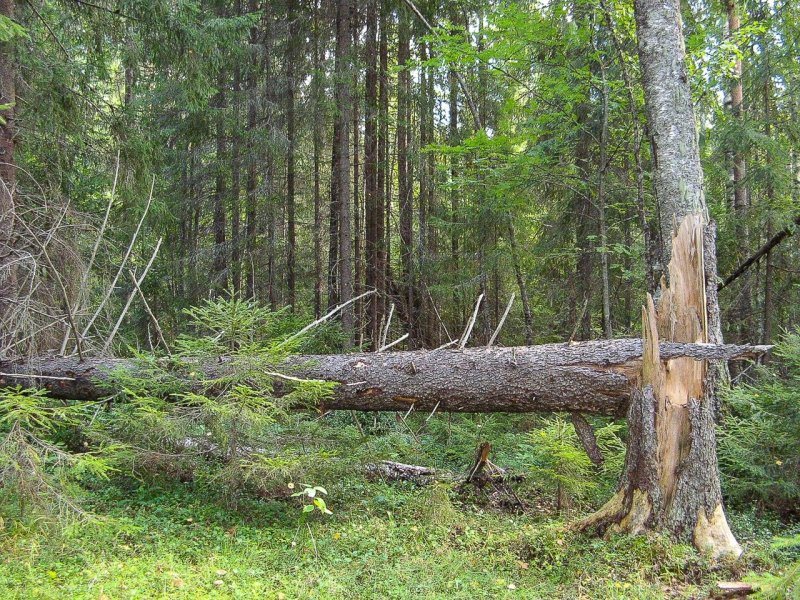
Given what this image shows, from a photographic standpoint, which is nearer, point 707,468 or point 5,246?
Answer: point 707,468

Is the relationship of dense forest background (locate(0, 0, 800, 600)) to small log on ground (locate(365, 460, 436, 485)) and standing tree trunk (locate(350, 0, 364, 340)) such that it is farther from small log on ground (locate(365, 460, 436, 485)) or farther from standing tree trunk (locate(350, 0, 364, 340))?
standing tree trunk (locate(350, 0, 364, 340))

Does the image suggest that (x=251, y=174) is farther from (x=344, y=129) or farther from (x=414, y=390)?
(x=414, y=390)

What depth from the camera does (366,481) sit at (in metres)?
6.16

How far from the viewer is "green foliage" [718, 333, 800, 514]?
521cm

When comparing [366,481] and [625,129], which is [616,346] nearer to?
[366,481]

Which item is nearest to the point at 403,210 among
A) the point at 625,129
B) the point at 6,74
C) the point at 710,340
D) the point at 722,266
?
the point at 625,129

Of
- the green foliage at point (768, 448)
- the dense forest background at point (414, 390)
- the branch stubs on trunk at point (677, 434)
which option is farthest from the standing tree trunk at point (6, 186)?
the green foliage at point (768, 448)

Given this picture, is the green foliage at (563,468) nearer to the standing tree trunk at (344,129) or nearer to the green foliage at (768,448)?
the green foliage at (768,448)

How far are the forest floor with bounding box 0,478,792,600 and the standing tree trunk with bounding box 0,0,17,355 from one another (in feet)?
8.69

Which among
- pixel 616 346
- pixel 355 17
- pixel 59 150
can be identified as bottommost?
pixel 616 346

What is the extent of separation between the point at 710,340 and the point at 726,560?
1.80m

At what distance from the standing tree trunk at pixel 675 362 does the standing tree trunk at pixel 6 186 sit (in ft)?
21.9

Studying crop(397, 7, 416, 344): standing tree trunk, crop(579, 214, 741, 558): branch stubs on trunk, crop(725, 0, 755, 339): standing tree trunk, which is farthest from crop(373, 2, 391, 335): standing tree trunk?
crop(579, 214, 741, 558): branch stubs on trunk

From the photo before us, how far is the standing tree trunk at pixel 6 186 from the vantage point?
237 inches
